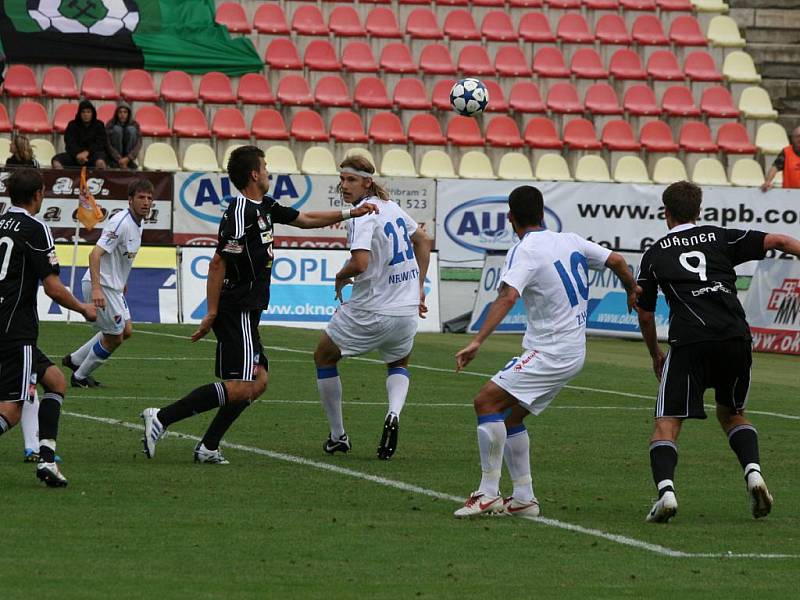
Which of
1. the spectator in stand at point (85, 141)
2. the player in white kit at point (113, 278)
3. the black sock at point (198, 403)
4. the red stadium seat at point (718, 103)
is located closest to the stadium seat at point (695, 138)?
the red stadium seat at point (718, 103)

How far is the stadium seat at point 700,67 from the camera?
3114 cm

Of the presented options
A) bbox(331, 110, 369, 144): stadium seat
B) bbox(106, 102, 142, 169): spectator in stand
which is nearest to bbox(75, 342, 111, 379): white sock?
bbox(106, 102, 142, 169): spectator in stand

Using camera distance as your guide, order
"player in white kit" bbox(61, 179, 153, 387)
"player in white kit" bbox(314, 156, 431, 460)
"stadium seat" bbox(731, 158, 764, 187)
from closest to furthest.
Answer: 1. "player in white kit" bbox(314, 156, 431, 460)
2. "player in white kit" bbox(61, 179, 153, 387)
3. "stadium seat" bbox(731, 158, 764, 187)

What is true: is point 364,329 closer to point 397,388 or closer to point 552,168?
point 397,388

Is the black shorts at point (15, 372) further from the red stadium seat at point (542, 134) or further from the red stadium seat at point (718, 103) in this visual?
the red stadium seat at point (718, 103)

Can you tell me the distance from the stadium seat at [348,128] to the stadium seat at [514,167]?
8.31 ft

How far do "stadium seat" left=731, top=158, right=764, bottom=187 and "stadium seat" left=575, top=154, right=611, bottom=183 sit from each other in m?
2.53

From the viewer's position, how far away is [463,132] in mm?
28844

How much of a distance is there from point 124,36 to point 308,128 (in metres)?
3.96

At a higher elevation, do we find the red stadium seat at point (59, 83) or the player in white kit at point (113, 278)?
the red stadium seat at point (59, 83)

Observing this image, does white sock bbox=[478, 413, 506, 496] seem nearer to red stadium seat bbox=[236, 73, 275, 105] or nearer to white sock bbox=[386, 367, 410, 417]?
white sock bbox=[386, 367, 410, 417]

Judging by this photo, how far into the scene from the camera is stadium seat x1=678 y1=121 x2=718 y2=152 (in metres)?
29.6

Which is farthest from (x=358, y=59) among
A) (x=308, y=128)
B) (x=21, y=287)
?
(x=21, y=287)

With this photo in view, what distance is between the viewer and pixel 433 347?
2053 centimetres
